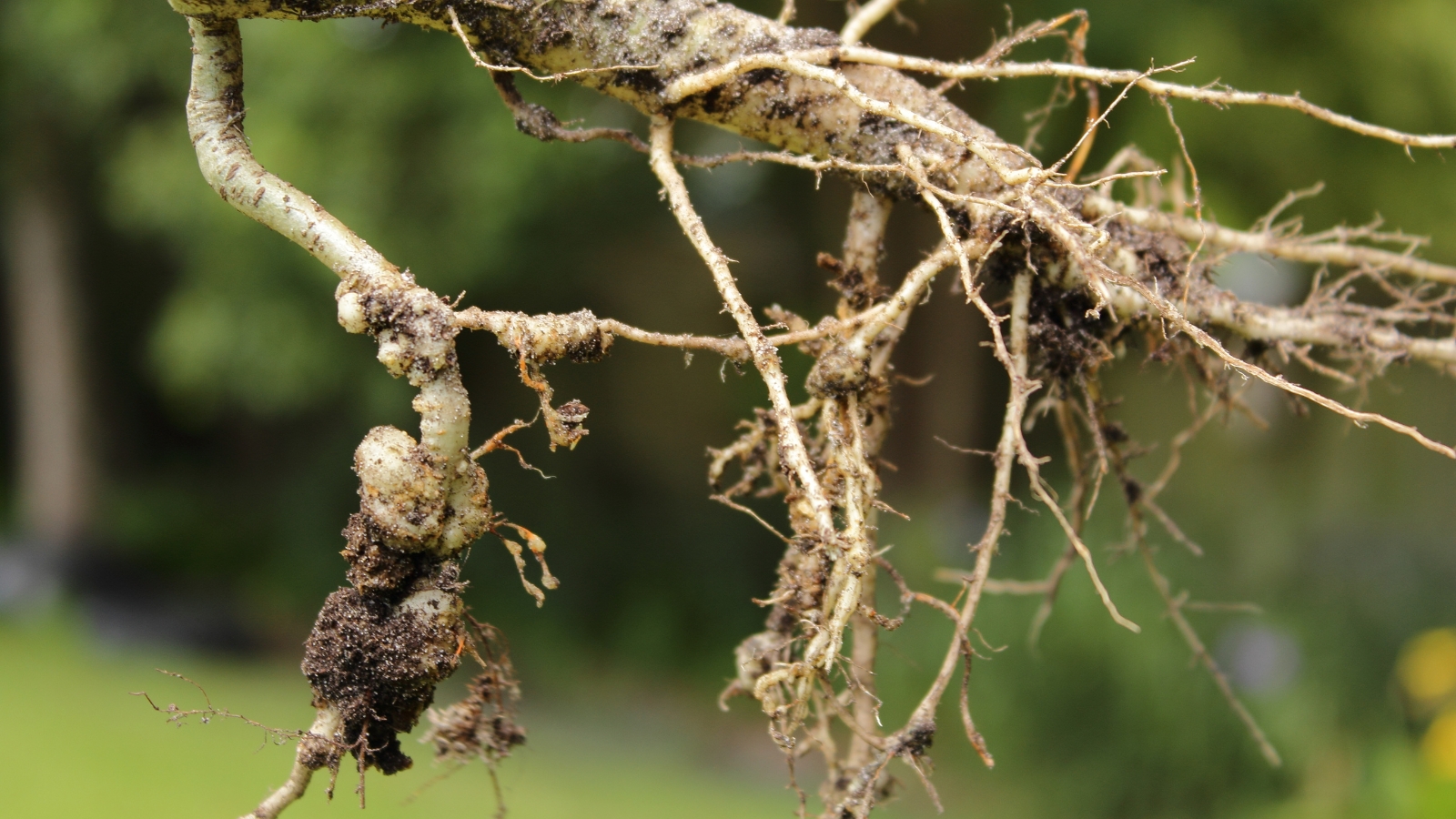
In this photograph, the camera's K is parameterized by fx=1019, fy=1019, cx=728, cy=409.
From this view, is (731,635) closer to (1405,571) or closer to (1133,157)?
(1405,571)

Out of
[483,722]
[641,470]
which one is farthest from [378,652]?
[641,470]

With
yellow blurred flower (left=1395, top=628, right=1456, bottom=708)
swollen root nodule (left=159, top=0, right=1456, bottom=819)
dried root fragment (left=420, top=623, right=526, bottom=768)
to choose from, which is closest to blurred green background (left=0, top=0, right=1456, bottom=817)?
yellow blurred flower (left=1395, top=628, right=1456, bottom=708)

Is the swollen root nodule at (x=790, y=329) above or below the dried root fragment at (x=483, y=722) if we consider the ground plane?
above

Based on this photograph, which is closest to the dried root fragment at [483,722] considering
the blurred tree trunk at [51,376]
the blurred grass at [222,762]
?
the blurred grass at [222,762]

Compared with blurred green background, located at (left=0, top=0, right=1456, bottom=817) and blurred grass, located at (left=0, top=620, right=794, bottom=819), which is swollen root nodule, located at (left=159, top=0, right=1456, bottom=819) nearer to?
blurred green background, located at (left=0, top=0, right=1456, bottom=817)

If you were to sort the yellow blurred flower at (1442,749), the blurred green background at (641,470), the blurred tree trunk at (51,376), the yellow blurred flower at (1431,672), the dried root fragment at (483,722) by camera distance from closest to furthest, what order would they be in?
the dried root fragment at (483,722) → the yellow blurred flower at (1442,749) → the yellow blurred flower at (1431,672) → the blurred green background at (641,470) → the blurred tree trunk at (51,376)

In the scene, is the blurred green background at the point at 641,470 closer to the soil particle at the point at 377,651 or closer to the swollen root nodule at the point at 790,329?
the swollen root nodule at the point at 790,329

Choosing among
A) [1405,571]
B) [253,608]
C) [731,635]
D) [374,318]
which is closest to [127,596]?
[253,608]
